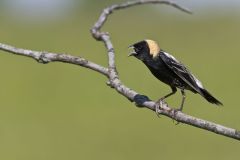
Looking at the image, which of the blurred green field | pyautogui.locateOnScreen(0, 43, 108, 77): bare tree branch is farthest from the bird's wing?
the blurred green field

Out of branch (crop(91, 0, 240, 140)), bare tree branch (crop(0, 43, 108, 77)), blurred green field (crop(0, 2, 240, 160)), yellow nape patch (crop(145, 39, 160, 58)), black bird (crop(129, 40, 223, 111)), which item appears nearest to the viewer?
branch (crop(91, 0, 240, 140))

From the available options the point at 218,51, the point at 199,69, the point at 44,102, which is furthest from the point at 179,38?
the point at 44,102

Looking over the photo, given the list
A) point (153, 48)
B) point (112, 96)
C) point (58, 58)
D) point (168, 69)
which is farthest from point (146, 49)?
point (112, 96)

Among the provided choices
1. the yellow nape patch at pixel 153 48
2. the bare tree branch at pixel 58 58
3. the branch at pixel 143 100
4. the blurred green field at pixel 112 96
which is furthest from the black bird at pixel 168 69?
the blurred green field at pixel 112 96

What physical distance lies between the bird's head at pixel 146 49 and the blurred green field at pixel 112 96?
5367 millimetres

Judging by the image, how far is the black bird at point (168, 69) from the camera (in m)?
3.69

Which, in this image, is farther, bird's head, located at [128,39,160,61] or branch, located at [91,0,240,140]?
bird's head, located at [128,39,160,61]

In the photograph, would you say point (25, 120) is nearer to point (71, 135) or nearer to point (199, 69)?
point (71, 135)

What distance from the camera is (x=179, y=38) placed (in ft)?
53.0

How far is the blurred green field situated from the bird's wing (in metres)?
5.51

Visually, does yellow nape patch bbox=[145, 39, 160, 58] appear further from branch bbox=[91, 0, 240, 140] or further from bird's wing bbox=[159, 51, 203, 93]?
branch bbox=[91, 0, 240, 140]

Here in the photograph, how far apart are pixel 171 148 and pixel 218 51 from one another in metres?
5.46

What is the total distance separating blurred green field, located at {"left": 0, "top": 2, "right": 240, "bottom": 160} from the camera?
32.3ft

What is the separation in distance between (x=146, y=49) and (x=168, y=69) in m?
0.16
